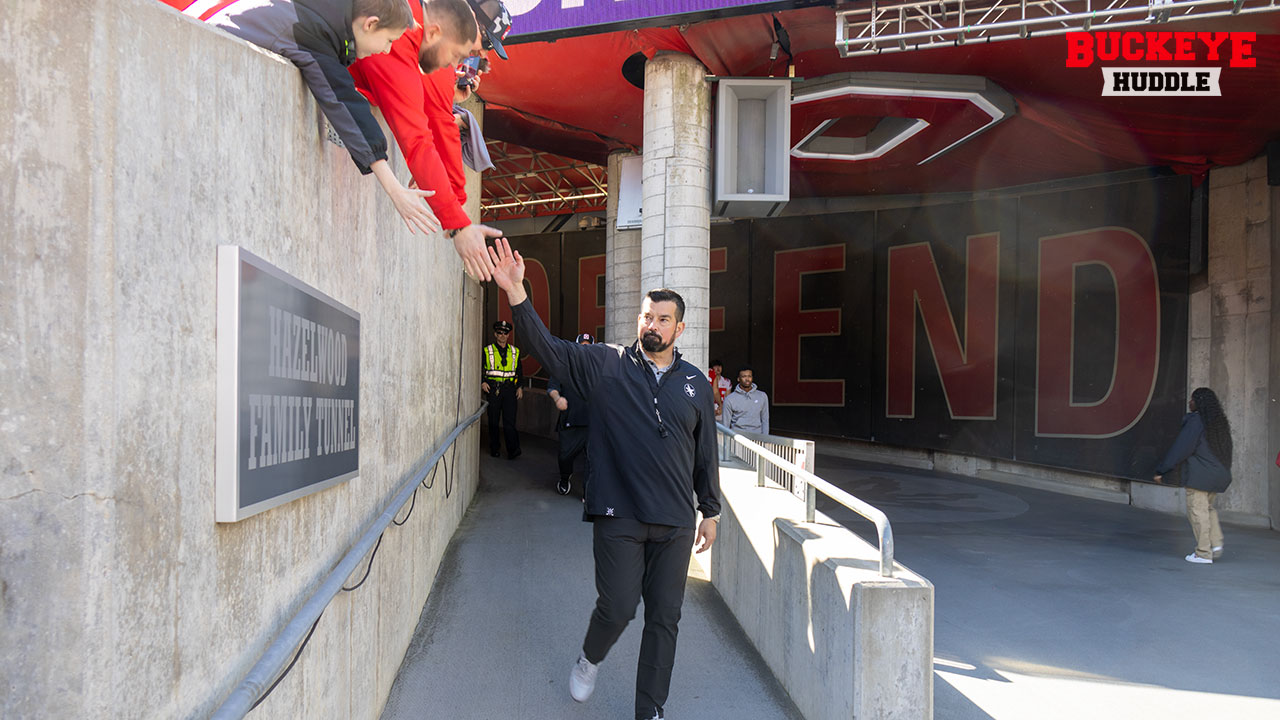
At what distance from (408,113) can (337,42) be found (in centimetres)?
49

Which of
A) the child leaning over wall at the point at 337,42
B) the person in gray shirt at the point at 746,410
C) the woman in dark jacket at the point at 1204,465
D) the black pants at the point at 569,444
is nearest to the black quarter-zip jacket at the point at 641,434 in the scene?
the child leaning over wall at the point at 337,42

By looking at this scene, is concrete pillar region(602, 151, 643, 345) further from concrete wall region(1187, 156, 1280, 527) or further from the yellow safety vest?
concrete wall region(1187, 156, 1280, 527)

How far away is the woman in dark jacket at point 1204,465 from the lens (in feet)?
23.2

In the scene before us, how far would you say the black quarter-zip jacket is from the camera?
134 inches

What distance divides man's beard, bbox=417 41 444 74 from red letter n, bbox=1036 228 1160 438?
1039cm

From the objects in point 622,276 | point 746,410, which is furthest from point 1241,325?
point 622,276

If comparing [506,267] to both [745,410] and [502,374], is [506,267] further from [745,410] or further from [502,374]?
[502,374]

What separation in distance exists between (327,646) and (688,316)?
7.31 meters

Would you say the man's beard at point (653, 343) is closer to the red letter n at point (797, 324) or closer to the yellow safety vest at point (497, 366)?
the yellow safety vest at point (497, 366)

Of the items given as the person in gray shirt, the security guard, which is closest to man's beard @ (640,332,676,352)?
the person in gray shirt

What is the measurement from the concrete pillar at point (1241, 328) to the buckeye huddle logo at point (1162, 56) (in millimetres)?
2285

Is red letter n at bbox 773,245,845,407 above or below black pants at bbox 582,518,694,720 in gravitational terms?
above

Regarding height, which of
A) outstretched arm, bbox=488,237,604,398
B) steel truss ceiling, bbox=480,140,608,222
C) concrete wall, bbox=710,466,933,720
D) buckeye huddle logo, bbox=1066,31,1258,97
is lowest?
concrete wall, bbox=710,466,933,720

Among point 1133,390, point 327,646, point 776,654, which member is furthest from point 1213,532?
point 327,646
